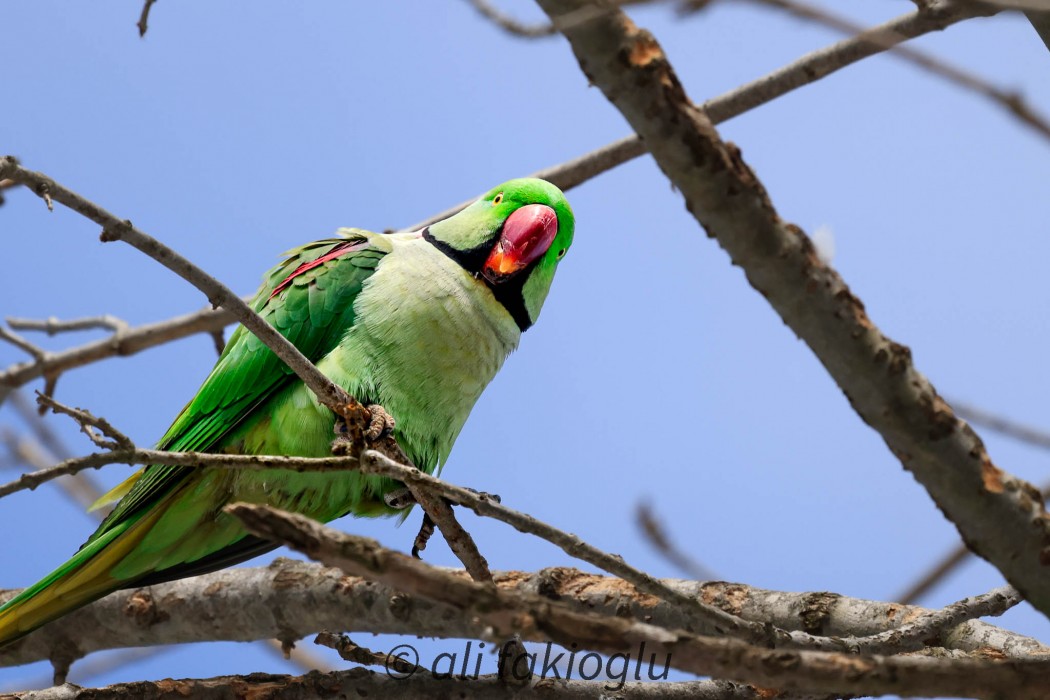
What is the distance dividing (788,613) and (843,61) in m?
1.57

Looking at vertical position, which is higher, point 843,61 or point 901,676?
point 843,61

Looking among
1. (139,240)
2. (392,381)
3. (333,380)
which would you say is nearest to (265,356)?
(333,380)

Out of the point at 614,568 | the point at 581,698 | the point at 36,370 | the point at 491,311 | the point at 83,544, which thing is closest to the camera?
the point at 614,568

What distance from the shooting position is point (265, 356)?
307 centimetres

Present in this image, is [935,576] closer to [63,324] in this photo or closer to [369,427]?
[369,427]

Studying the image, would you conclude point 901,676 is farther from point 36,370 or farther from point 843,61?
point 36,370

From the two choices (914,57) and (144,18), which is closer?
(914,57)

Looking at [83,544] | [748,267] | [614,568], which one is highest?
[83,544]

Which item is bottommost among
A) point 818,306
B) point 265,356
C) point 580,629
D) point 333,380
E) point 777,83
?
point 580,629

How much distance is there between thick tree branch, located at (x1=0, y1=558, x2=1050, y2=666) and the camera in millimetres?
2570

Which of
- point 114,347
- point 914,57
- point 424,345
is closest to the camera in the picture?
point 914,57

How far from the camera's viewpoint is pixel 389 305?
10.2 ft

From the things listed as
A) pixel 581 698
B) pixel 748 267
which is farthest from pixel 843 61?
pixel 581 698

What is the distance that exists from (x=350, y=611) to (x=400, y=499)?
0.37 meters
